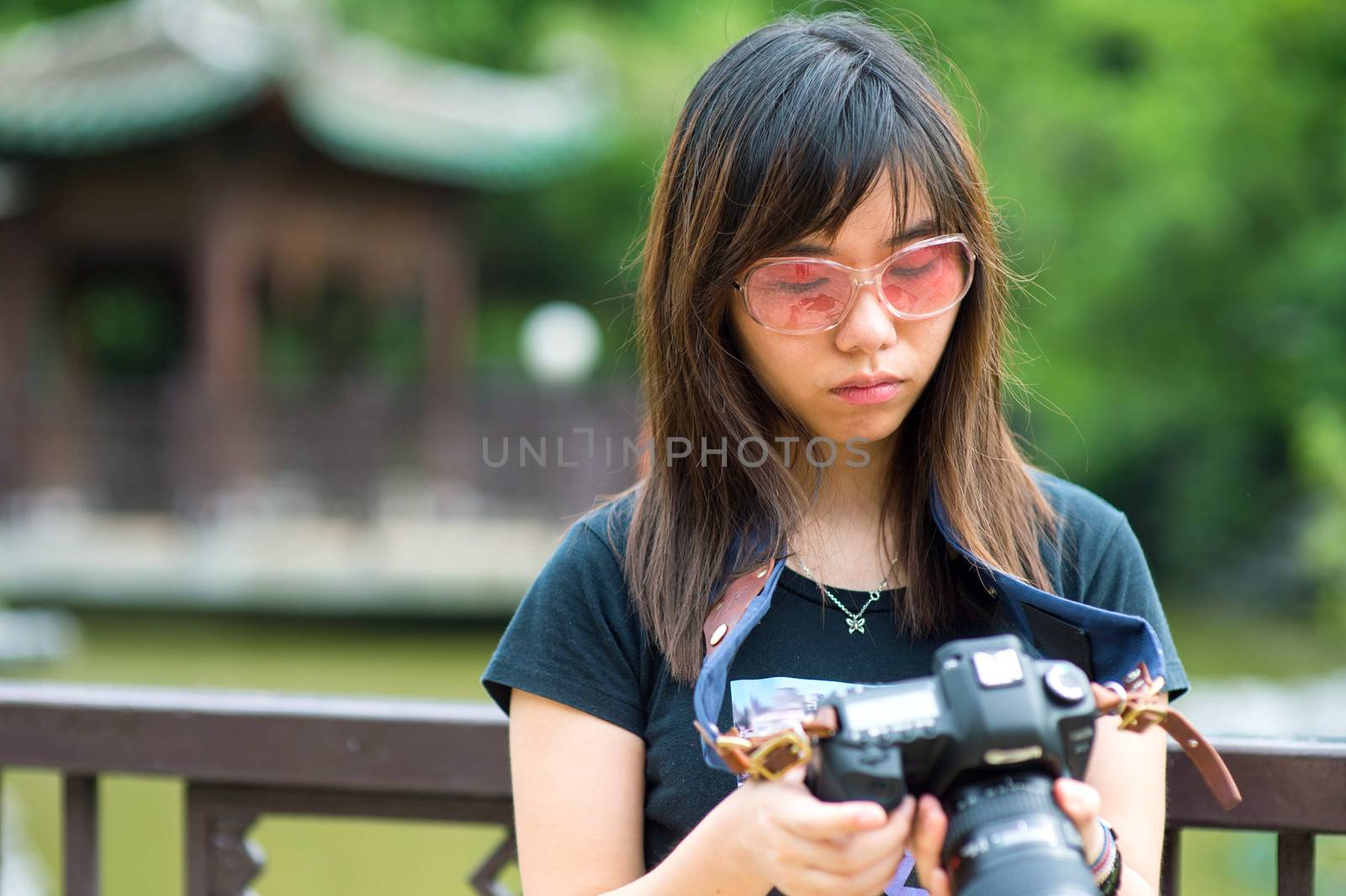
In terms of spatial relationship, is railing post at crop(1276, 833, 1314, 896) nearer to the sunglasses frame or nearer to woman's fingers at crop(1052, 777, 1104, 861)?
woman's fingers at crop(1052, 777, 1104, 861)

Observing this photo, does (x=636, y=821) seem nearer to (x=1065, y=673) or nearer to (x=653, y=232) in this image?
(x=1065, y=673)

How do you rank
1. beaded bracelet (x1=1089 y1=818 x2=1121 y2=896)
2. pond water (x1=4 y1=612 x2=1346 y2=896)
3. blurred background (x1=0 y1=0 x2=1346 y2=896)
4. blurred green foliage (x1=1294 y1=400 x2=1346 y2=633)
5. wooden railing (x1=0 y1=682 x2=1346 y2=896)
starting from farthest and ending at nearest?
blurred background (x1=0 y1=0 x2=1346 y2=896) → blurred green foliage (x1=1294 y1=400 x2=1346 y2=633) → pond water (x1=4 y1=612 x2=1346 y2=896) → wooden railing (x1=0 y1=682 x2=1346 y2=896) → beaded bracelet (x1=1089 y1=818 x2=1121 y2=896)

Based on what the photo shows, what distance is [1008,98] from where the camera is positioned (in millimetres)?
10875

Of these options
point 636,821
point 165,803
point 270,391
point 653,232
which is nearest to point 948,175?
point 653,232

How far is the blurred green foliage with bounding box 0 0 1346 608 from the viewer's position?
8.57 m

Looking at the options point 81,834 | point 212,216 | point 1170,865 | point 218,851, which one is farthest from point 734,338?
point 212,216

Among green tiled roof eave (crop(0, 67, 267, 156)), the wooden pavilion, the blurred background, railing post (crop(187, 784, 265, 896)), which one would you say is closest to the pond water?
the blurred background

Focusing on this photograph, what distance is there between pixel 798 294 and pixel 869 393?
0.33 feet

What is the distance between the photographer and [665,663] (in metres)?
1.16

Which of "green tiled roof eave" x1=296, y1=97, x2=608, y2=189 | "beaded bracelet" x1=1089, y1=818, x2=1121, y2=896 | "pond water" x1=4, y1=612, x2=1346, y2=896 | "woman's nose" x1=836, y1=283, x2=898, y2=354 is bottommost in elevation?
"pond water" x1=4, y1=612, x2=1346, y2=896

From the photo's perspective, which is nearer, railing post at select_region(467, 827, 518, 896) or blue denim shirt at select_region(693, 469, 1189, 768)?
blue denim shirt at select_region(693, 469, 1189, 768)

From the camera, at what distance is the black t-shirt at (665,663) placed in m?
1.13

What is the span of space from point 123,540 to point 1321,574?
8.01 meters

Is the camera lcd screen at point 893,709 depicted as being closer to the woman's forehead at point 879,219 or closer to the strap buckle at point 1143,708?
the strap buckle at point 1143,708
